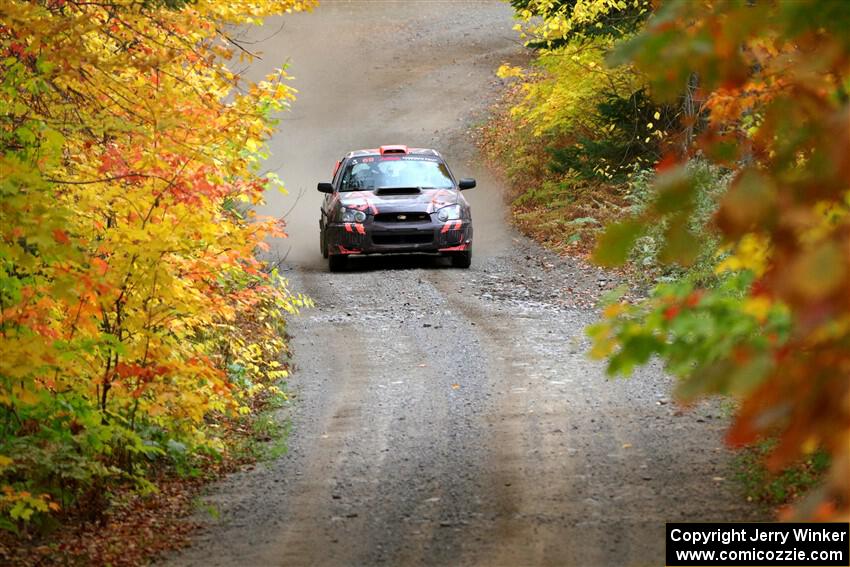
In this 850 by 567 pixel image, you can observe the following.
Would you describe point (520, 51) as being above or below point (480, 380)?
above

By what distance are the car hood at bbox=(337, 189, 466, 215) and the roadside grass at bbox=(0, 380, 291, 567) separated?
7.74 meters

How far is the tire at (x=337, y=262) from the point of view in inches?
706

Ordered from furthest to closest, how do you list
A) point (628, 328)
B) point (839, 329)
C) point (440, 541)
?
1. point (440, 541)
2. point (628, 328)
3. point (839, 329)

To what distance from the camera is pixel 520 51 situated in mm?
41094

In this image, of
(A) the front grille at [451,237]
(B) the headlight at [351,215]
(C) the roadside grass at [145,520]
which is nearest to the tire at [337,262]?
(B) the headlight at [351,215]

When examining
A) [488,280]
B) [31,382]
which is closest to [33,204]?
[31,382]

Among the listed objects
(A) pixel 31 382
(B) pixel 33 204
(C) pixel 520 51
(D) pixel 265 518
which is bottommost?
(D) pixel 265 518

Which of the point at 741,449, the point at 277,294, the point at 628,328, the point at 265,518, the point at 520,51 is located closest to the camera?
the point at 628,328

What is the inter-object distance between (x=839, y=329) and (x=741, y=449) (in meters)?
6.67

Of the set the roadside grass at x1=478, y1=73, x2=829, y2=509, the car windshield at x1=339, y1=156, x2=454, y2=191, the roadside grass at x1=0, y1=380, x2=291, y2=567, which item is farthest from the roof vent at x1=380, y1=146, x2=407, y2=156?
the roadside grass at x1=0, y1=380, x2=291, y2=567

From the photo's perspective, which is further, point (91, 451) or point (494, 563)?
point (91, 451)

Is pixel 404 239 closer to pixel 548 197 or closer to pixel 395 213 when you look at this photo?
pixel 395 213

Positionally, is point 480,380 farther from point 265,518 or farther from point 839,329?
point 839,329

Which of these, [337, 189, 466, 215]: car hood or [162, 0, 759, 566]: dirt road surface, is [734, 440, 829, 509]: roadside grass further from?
[337, 189, 466, 215]: car hood
